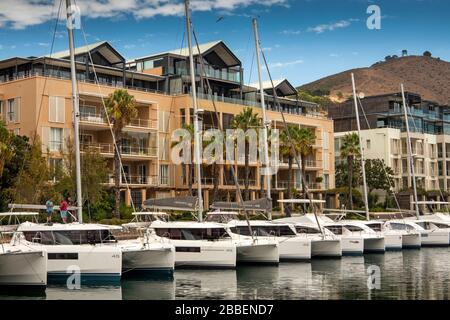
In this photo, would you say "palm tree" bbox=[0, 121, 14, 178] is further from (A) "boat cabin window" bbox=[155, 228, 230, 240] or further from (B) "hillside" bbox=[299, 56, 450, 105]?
(B) "hillside" bbox=[299, 56, 450, 105]

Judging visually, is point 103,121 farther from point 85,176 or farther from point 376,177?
point 376,177

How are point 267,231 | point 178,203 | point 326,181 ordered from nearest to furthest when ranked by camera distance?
point 178,203 < point 267,231 < point 326,181

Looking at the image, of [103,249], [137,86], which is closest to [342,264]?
[103,249]

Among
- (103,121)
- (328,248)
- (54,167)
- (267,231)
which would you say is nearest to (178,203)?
(267,231)

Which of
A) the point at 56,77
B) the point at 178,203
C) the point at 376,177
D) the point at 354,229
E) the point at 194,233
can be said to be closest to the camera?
the point at 194,233

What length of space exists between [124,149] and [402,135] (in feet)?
162

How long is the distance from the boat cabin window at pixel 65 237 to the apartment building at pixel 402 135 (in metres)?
66.0

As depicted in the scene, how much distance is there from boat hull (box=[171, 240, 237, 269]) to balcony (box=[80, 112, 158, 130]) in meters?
21.7

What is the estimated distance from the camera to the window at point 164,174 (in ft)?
205

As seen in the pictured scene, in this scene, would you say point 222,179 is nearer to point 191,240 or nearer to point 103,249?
point 191,240

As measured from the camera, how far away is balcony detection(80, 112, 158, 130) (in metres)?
55.6

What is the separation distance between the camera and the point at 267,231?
123ft

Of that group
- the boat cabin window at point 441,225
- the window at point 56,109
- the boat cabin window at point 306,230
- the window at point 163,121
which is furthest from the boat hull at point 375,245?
the window at point 56,109

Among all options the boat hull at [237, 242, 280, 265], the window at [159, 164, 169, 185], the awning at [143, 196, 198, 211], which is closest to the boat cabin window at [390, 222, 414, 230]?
the boat hull at [237, 242, 280, 265]
